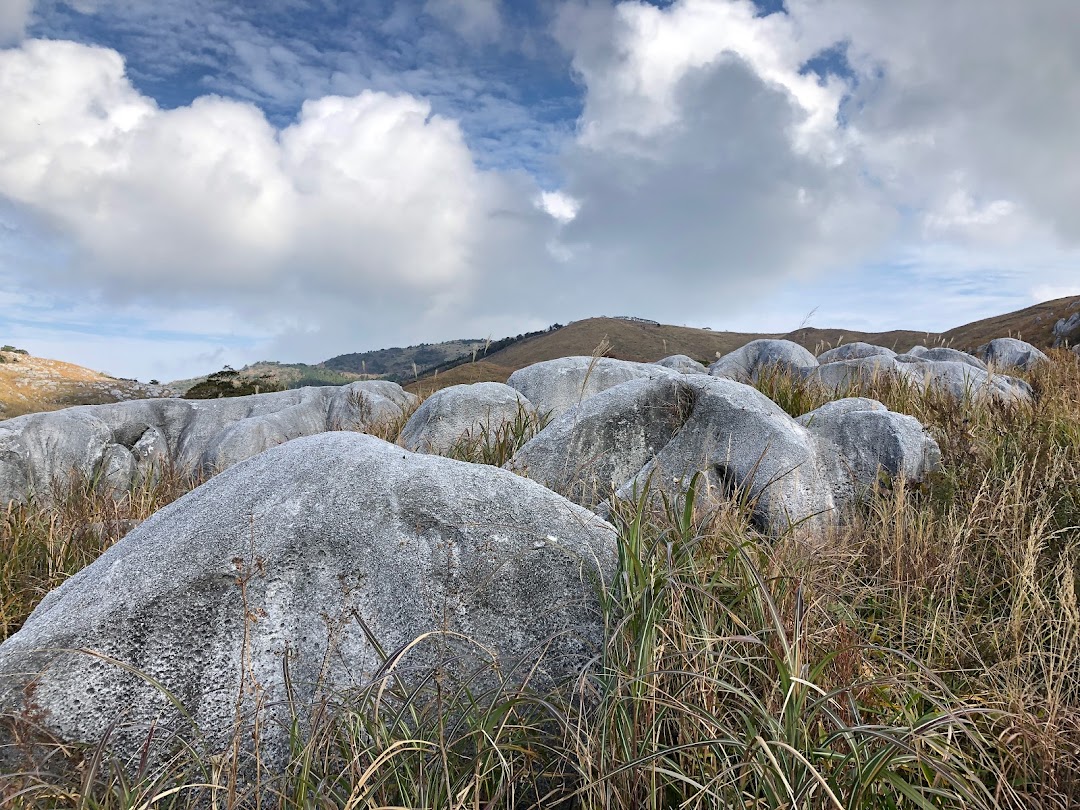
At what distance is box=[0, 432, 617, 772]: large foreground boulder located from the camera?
304 cm

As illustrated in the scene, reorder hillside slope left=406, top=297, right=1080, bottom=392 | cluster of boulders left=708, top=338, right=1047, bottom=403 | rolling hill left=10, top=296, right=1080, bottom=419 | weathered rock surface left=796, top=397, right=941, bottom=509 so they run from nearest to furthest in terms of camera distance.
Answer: weathered rock surface left=796, top=397, right=941, bottom=509, cluster of boulders left=708, top=338, right=1047, bottom=403, rolling hill left=10, top=296, right=1080, bottom=419, hillside slope left=406, top=297, right=1080, bottom=392

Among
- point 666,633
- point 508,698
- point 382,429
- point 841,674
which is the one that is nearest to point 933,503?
point 841,674

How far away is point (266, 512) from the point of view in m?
3.60

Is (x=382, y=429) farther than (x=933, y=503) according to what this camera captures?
Yes

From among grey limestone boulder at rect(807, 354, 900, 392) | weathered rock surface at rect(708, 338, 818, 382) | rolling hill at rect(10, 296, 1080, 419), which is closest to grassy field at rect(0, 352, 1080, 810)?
rolling hill at rect(10, 296, 1080, 419)

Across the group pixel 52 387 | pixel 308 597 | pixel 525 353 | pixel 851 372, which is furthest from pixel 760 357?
pixel 525 353

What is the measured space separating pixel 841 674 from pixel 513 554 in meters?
1.70

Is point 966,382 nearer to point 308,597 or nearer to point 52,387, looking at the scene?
point 308,597

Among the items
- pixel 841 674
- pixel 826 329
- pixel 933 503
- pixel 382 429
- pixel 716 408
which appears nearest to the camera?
pixel 841 674

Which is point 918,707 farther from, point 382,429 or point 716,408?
point 382,429

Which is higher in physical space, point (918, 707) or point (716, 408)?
point (716, 408)

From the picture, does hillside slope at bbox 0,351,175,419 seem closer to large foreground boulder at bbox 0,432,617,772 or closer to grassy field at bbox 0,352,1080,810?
large foreground boulder at bbox 0,432,617,772

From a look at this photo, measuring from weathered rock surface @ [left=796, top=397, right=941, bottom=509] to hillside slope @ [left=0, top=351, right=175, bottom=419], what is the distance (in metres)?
32.1

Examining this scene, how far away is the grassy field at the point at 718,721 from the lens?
2.37 m
